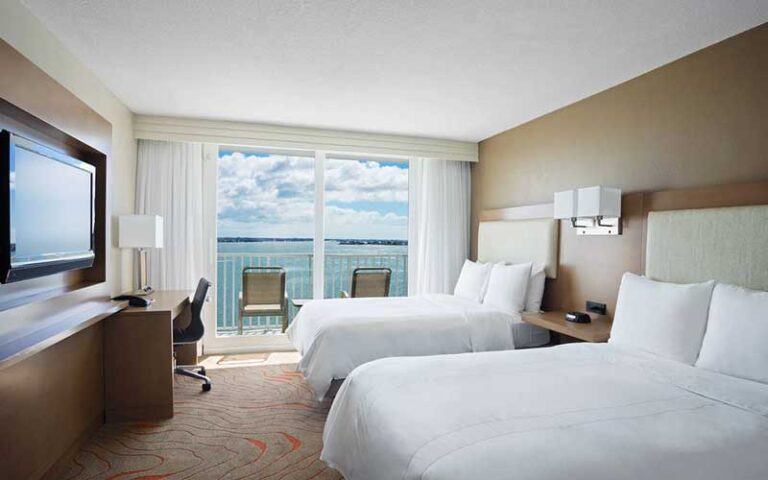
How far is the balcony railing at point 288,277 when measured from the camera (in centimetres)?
521

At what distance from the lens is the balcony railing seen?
5215mm

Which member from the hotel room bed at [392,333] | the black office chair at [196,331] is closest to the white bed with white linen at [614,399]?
the hotel room bed at [392,333]

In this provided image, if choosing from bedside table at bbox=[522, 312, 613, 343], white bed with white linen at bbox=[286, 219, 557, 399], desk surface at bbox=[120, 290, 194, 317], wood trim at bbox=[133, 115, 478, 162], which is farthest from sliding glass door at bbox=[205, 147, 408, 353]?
bedside table at bbox=[522, 312, 613, 343]

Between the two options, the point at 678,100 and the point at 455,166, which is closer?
the point at 678,100

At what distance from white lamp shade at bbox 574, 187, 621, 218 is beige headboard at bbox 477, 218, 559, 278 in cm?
75

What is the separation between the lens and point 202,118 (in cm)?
442

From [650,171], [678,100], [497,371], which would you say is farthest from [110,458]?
[678,100]

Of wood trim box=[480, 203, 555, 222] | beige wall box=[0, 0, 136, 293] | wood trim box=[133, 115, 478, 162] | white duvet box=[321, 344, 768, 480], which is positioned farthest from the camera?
wood trim box=[133, 115, 478, 162]

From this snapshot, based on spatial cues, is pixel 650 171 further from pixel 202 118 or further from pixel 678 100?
pixel 202 118

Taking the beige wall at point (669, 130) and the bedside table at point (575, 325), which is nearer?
the beige wall at point (669, 130)

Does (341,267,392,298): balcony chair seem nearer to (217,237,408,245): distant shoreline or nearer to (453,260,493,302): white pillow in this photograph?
(217,237,408,245): distant shoreline

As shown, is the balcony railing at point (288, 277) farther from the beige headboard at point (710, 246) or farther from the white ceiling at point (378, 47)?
the beige headboard at point (710, 246)

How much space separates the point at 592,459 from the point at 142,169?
15.2 ft

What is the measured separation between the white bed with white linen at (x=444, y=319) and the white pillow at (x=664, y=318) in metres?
1.06
